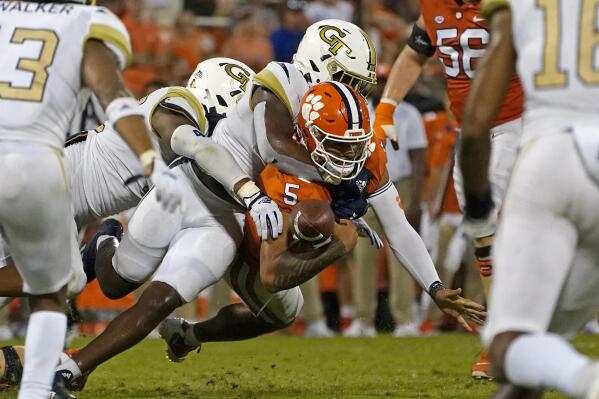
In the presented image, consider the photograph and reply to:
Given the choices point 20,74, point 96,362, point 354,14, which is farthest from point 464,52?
point 354,14

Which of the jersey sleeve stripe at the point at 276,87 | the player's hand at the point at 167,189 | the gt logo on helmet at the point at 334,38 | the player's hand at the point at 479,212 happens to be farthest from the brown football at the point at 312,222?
the player's hand at the point at 479,212

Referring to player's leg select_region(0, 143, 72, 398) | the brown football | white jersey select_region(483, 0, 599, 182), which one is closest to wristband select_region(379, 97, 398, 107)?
A: the brown football

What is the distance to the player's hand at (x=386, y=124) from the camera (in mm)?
6727

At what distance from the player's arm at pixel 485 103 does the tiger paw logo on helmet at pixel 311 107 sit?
1.92 metres

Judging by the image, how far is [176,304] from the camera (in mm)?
5340

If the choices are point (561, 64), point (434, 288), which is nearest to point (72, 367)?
point (434, 288)

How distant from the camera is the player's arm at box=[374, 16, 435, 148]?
6.78 meters

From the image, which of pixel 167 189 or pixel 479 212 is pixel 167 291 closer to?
pixel 167 189

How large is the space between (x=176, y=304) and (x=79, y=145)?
138 centimetres

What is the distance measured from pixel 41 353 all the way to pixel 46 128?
2.44ft

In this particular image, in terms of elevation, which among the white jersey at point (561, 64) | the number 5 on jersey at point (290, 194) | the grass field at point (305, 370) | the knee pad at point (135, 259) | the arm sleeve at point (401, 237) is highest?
the white jersey at point (561, 64)

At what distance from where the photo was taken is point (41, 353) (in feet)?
12.9

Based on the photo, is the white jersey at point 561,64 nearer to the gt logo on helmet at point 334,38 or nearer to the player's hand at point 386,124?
the gt logo on helmet at point 334,38

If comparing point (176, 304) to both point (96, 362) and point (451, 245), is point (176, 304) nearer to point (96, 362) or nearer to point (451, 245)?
point (96, 362)
